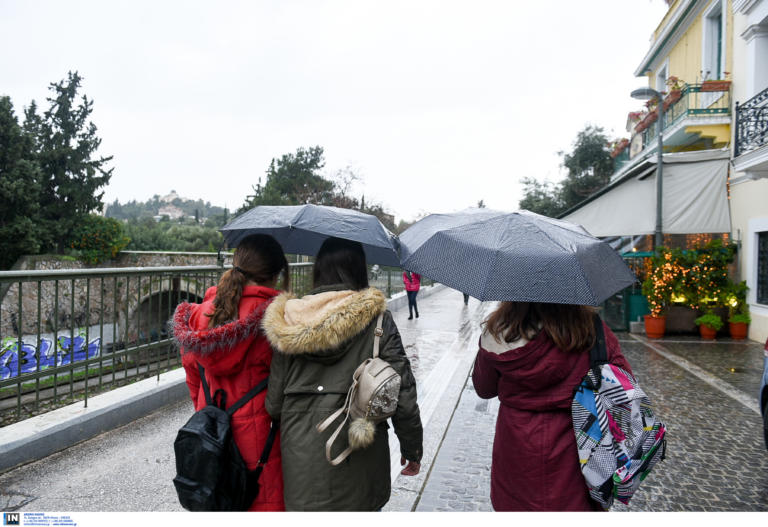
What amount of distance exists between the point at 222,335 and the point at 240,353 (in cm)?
12

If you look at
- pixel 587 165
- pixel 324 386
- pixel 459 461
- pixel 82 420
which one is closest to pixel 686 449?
pixel 459 461

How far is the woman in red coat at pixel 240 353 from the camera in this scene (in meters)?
1.86

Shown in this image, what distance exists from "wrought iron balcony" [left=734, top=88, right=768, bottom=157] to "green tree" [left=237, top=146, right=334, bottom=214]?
31920 millimetres

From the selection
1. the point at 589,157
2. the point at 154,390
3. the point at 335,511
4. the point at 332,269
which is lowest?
the point at 154,390

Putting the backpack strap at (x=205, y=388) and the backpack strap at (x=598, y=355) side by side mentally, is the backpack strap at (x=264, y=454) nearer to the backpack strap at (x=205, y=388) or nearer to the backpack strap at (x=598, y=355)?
the backpack strap at (x=205, y=388)

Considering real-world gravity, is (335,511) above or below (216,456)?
below

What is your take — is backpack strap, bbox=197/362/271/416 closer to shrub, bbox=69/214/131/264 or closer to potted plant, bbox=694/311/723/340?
potted plant, bbox=694/311/723/340

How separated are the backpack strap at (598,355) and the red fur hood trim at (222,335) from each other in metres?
1.36

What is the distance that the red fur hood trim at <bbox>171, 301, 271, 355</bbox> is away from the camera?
1820mm

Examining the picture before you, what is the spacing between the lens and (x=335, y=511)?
179 cm

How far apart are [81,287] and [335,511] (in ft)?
10.6

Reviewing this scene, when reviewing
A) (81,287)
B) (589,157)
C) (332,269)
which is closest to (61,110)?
(589,157)

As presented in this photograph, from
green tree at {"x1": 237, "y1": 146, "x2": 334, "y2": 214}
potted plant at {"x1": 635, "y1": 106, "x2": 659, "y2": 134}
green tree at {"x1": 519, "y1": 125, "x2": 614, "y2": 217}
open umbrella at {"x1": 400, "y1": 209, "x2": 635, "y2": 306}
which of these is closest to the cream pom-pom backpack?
open umbrella at {"x1": 400, "y1": 209, "x2": 635, "y2": 306}

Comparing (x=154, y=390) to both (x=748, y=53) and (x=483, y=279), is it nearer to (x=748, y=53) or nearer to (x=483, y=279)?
(x=483, y=279)
